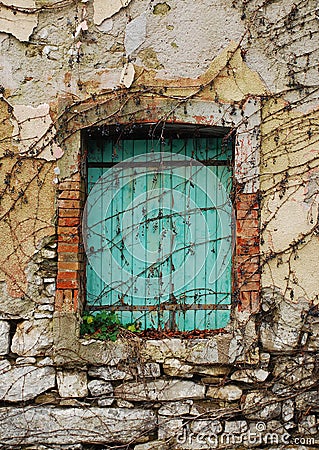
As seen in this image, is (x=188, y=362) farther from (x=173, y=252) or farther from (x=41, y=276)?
(x=41, y=276)

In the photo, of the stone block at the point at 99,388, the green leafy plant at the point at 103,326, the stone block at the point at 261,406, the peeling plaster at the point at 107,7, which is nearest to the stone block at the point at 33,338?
the green leafy plant at the point at 103,326

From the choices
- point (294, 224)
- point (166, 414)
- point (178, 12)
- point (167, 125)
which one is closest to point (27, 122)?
point (167, 125)

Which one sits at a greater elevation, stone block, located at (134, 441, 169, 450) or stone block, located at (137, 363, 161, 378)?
stone block, located at (137, 363, 161, 378)

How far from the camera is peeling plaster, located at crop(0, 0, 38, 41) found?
13.3ft

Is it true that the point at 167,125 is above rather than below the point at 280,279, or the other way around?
above

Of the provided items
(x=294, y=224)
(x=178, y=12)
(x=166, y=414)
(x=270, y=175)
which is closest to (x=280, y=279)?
(x=294, y=224)

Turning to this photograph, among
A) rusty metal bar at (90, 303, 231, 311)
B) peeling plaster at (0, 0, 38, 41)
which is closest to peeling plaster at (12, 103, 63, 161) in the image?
peeling plaster at (0, 0, 38, 41)

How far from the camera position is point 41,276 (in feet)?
13.3

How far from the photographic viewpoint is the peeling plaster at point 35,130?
4.07 metres

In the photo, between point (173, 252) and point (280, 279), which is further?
point (173, 252)

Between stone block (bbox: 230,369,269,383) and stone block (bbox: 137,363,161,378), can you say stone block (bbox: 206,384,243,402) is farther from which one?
stone block (bbox: 137,363,161,378)

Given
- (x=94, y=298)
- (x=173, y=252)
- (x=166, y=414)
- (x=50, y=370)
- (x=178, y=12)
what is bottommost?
(x=166, y=414)

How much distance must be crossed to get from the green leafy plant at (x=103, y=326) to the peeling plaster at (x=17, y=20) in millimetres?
2000

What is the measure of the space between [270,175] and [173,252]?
88 cm
